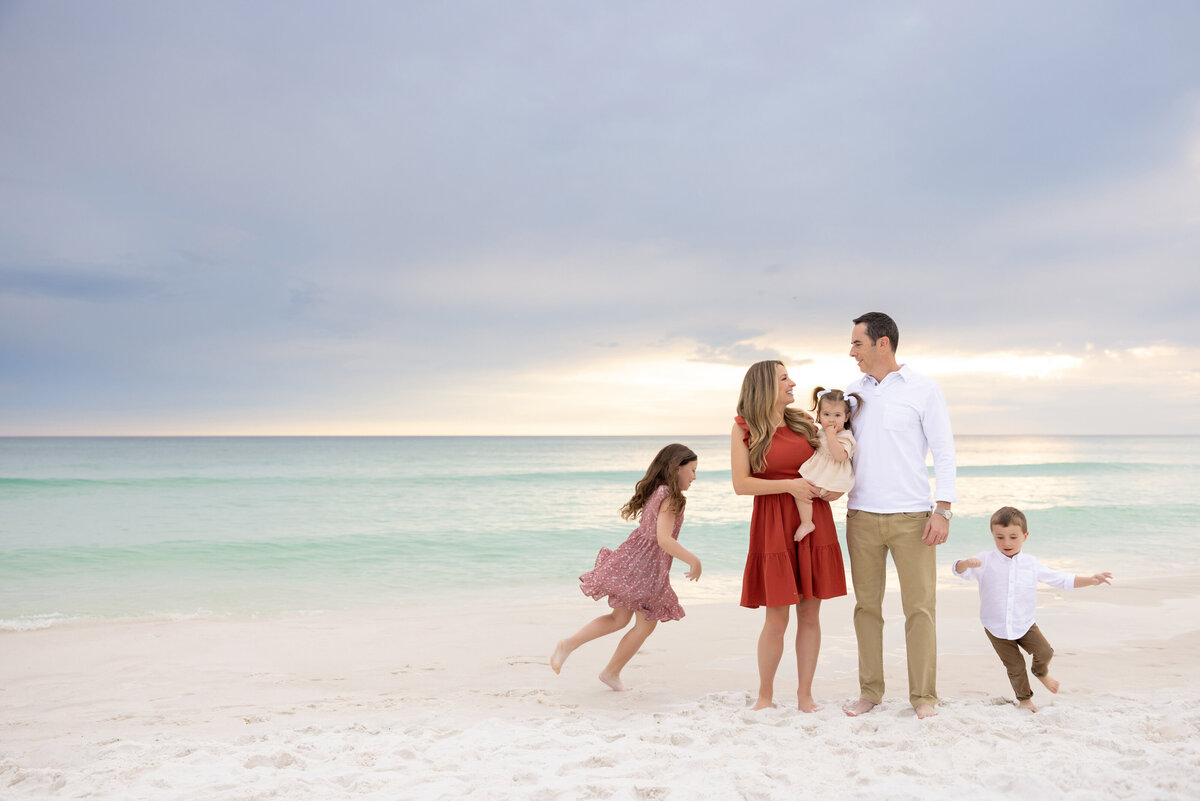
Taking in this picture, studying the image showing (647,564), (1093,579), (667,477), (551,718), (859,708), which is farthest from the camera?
(647,564)

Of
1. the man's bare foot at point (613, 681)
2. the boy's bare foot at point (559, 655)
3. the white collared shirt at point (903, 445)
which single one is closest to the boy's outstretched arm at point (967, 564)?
the white collared shirt at point (903, 445)

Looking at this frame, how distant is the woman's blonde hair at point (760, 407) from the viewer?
4.39m

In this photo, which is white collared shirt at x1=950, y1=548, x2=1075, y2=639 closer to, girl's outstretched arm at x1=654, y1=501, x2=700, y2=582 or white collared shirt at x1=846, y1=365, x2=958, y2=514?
white collared shirt at x1=846, y1=365, x2=958, y2=514

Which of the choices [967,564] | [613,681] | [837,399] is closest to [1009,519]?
[967,564]

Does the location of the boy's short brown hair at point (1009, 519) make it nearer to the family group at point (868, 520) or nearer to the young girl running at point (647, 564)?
the family group at point (868, 520)

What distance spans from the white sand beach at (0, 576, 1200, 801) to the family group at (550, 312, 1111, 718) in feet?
1.14

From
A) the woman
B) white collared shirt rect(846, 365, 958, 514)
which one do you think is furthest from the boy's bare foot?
white collared shirt rect(846, 365, 958, 514)

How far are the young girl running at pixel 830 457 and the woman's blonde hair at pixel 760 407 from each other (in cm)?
13

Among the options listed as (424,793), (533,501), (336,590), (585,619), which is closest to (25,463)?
(533,501)

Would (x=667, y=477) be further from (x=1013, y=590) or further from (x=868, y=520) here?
(x=1013, y=590)

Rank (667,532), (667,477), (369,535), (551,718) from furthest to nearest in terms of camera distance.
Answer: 1. (369,535)
2. (667,477)
3. (667,532)
4. (551,718)

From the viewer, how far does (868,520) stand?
14.4ft

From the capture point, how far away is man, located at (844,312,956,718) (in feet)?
14.0

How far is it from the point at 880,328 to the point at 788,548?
141cm
